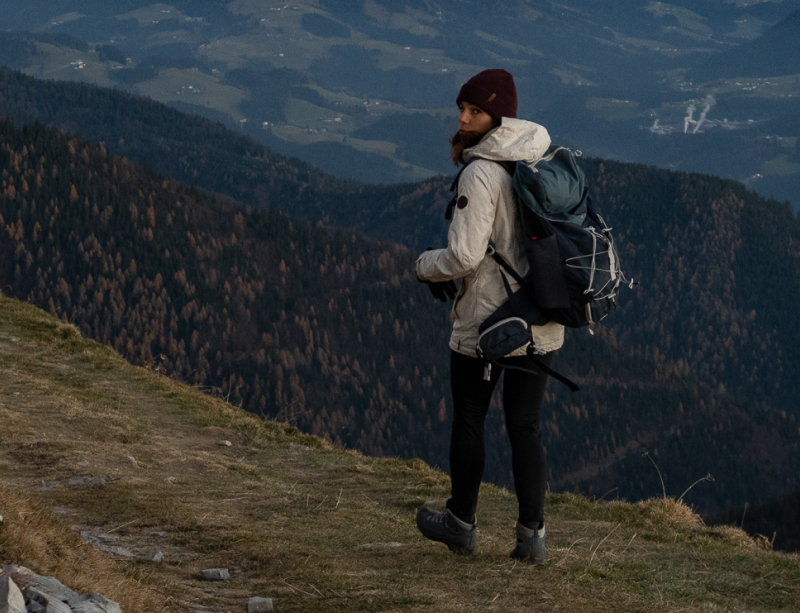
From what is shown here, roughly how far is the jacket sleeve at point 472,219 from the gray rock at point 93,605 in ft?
9.66

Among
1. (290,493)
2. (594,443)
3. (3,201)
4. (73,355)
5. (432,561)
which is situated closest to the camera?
(432,561)

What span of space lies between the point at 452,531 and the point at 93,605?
3207 mm

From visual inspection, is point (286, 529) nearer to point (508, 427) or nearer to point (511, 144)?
point (508, 427)

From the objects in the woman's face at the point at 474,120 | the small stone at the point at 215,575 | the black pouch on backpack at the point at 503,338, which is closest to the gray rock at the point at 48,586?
the small stone at the point at 215,575

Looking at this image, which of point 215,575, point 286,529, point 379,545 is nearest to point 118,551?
point 215,575

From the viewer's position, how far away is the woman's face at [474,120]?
610 cm

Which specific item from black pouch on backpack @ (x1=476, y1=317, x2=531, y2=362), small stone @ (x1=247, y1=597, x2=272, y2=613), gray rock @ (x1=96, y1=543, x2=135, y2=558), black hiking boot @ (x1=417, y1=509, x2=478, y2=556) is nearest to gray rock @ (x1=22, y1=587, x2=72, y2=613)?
small stone @ (x1=247, y1=597, x2=272, y2=613)

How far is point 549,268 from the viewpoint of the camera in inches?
227

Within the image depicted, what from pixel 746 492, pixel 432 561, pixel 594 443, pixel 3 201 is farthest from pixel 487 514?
pixel 746 492

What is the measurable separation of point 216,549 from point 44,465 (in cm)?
326

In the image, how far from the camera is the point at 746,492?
6304 inches

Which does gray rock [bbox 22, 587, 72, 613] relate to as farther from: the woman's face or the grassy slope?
the woman's face

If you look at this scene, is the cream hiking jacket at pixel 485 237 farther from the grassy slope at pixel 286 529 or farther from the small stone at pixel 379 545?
the small stone at pixel 379 545

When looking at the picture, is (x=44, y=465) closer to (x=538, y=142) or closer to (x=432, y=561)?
(x=432, y=561)
